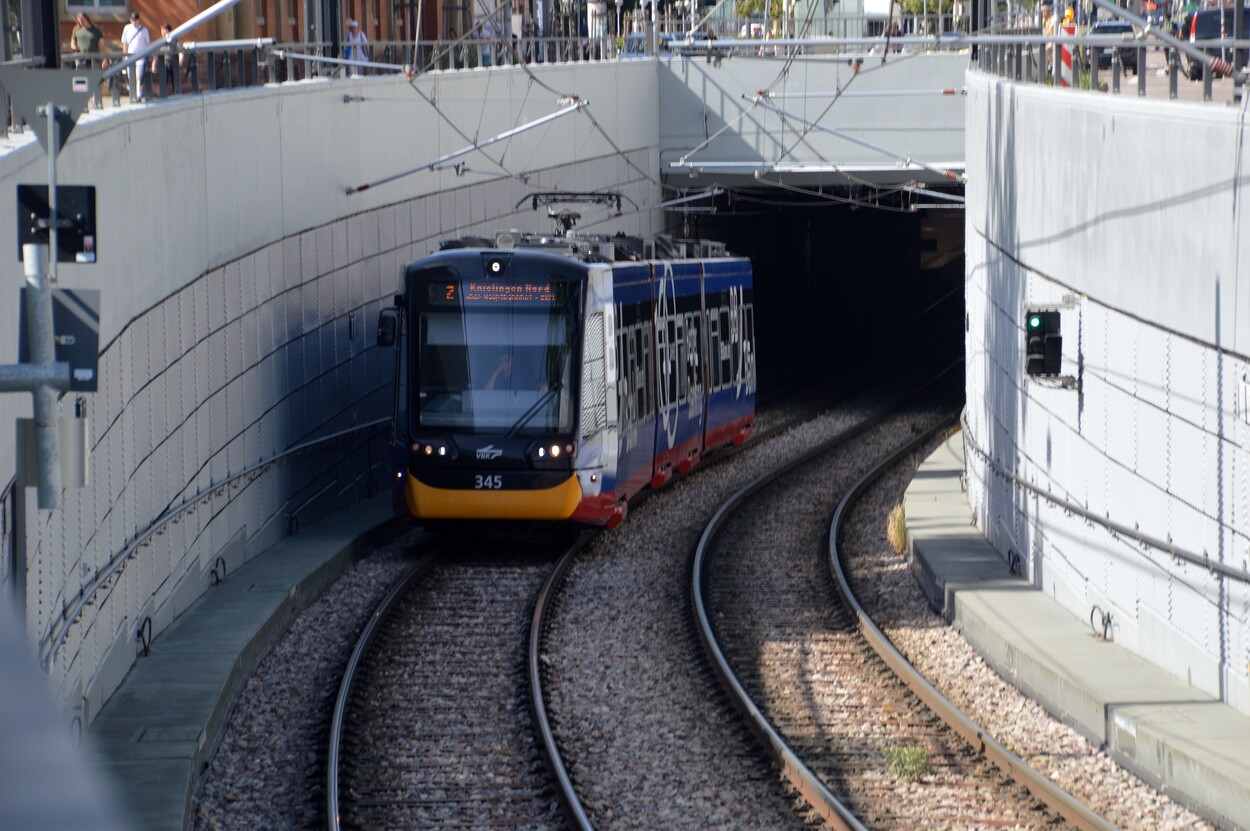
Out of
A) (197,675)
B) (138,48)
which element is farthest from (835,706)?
(138,48)

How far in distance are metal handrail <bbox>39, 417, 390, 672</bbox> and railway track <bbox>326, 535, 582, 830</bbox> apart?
1.75 metres

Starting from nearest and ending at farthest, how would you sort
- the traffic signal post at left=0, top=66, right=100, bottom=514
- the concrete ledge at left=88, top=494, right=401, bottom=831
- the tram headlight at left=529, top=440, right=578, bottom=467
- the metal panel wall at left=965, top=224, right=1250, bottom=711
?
the traffic signal post at left=0, top=66, right=100, bottom=514, the concrete ledge at left=88, top=494, right=401, bottom=831, the metal panel wall at left=965, top=224, right=1250, bottom=711, the tram headlight at left=529, top=440, right=578, bottom=467

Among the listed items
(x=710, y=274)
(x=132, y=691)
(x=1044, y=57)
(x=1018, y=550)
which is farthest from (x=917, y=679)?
(x=710, y=274)

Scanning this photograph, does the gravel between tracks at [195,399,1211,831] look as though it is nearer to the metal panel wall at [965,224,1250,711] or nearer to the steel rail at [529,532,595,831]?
the steel rail at [529,532,595,831]

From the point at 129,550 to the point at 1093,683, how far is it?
A: 22.3 ft

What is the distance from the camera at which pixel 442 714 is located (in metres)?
11.7

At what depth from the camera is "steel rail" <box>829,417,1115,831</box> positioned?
881 cm

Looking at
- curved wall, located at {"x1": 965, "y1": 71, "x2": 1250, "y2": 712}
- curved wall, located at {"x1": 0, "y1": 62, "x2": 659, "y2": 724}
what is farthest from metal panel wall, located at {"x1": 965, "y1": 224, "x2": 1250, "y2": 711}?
curved wall, located at {"x1": 0, "y1": 62, "x2": 659, "y2": 724}

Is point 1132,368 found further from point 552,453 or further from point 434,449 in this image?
point 434,449

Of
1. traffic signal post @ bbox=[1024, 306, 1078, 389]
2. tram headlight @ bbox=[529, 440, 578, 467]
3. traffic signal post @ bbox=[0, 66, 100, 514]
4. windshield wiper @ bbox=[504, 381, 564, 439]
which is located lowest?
tram headlight @ bbox=[529, 440, 578, 467]

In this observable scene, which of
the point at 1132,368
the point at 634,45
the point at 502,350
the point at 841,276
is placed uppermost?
the point at 634,45

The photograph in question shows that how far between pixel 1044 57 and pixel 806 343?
108 ft

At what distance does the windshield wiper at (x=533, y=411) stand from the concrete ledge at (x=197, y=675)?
2153mm

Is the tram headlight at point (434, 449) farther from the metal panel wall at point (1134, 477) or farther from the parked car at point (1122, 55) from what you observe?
the parked car at point (1122, 55)
